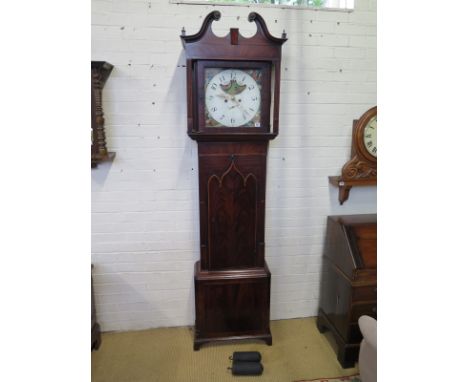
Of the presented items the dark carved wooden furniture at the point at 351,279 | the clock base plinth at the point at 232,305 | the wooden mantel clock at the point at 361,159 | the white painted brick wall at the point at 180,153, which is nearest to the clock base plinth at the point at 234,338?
the clock base plinth at the point at 232,305

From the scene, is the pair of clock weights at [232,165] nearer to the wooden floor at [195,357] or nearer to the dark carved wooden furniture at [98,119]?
the wooden floor at [195,357]

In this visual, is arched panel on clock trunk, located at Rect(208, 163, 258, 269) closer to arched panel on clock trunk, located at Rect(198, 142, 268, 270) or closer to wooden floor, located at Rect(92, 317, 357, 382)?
arched panel on clock trunk, located at Rect(198, 142, 268, 270)

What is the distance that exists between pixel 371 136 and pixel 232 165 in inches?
33.4

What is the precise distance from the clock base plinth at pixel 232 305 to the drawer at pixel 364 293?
47cm

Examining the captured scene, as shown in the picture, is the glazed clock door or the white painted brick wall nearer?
the glazed clock door

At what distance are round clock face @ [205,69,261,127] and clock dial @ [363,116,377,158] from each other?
0.68 m

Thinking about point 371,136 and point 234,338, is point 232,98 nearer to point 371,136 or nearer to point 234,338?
point 371,136

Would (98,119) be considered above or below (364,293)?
above

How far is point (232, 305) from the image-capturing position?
6.20ft

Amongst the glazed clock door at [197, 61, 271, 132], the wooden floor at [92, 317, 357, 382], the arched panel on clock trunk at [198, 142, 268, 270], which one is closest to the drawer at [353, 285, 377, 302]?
the wooden floor at [92, 317, 357, 382]

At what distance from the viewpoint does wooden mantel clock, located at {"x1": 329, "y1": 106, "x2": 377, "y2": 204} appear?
187cm

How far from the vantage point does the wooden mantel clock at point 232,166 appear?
5.15 ft

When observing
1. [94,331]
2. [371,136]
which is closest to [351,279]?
[371,136]
